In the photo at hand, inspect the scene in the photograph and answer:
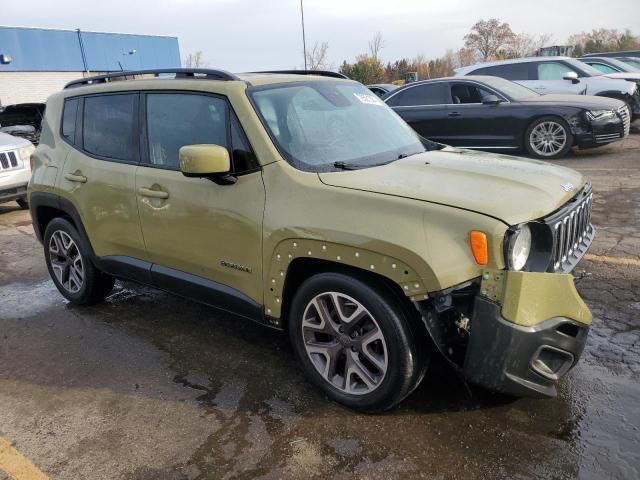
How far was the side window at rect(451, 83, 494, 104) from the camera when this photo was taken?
10.0 meters

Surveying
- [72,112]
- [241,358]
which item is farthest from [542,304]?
[72,112]

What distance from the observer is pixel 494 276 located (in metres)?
2.41

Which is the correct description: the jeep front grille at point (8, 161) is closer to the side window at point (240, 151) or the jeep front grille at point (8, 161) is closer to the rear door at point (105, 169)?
the rear door at point (105, 169)

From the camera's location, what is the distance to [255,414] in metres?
2.98

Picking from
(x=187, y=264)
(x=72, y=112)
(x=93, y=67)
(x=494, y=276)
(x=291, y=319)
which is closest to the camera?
(x=494, y=276)

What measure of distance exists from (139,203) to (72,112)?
51.2 inches

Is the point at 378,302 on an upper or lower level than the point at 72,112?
lower

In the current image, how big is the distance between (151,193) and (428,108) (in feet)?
26.0

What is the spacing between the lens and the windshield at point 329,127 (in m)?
3.21

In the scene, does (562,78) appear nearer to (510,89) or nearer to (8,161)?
(510,89)

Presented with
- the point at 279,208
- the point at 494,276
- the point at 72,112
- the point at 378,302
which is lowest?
the point at 378,302

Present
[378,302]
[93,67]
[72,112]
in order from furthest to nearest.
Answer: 1. [93,67]
2. [72,112]
3. [378,302]

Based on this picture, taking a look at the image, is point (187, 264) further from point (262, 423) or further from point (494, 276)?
point (494, 276)

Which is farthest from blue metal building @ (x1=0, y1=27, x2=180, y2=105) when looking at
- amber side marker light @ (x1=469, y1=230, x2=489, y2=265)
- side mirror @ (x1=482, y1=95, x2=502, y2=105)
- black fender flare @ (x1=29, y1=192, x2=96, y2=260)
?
amber side marker light @ (x1=469, y1=230, x2=489, y2=265)
